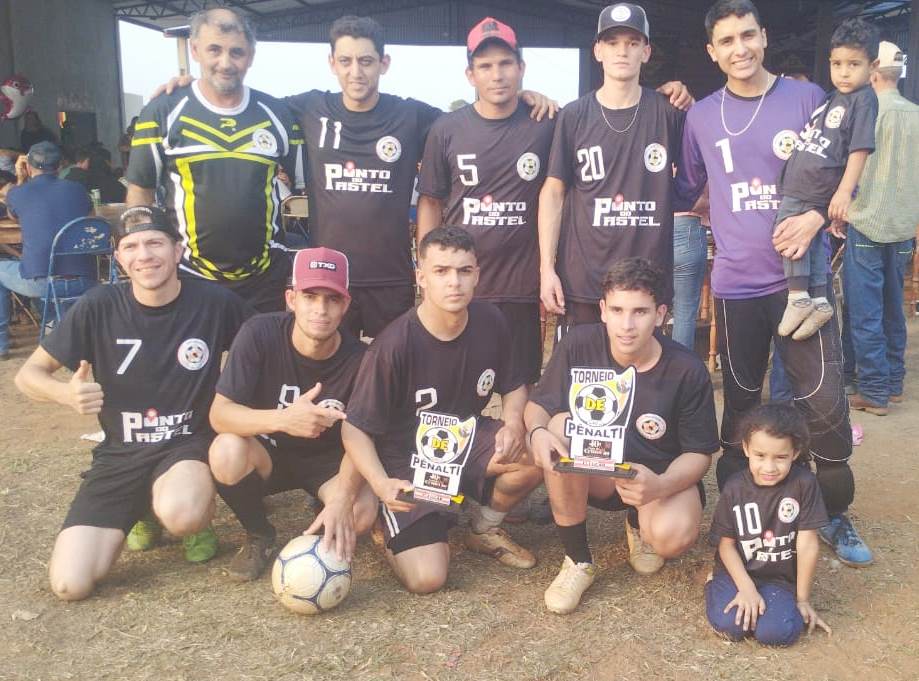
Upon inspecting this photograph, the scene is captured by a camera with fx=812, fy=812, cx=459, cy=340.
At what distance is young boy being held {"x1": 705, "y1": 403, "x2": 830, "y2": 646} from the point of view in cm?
328

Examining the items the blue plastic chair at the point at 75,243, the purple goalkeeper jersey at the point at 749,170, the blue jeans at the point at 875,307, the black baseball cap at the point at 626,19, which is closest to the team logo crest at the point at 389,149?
the black baseball cap at the point at 626,19

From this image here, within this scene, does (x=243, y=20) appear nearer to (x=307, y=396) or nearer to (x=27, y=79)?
(x=307, y=396)

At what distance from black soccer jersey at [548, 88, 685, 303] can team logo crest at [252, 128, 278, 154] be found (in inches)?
60.5

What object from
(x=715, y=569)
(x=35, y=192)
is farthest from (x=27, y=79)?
(x=715, y=569)

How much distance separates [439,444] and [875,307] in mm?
4605

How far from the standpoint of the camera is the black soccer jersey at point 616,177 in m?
4.19

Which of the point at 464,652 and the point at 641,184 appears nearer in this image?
the point at 464,652

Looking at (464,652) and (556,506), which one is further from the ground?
(556,506)

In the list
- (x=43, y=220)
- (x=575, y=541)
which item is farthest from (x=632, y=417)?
(x=43, y=220)

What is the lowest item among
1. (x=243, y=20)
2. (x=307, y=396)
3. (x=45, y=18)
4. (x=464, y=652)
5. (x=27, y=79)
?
(x=464, y=652)

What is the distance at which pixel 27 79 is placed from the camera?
748 inches

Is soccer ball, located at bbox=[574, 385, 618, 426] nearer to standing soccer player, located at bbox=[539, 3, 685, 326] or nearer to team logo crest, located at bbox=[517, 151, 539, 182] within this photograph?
standing soccer player, located at bbox=[539, 3, 685, 326]

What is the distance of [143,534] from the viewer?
163 inches

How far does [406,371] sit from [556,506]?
3.03ft
